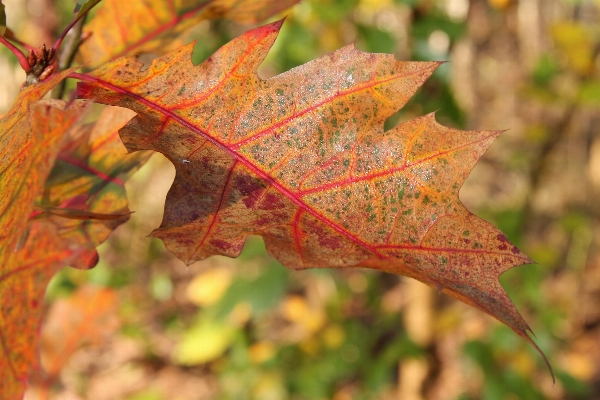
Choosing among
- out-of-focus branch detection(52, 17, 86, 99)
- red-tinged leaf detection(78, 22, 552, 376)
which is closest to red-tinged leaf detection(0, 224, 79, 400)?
red-tinged leaf detection(78, 22, 552, 376)

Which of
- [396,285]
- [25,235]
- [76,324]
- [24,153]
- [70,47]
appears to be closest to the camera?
[24,153]

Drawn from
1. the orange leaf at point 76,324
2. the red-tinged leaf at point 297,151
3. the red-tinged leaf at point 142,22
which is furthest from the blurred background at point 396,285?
the red-tinged leaf at point 297,151

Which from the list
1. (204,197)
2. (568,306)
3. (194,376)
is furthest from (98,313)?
(568,306)

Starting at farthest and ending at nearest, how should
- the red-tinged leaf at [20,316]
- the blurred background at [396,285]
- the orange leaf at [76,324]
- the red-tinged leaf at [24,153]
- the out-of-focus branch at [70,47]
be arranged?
the blurred background at [396,285] < the orange leaf at [76,324] < the out-of-focus branch at [70,47] < the red-tinged leaf at [20,316] < the red-tinged leaf at [24,153]

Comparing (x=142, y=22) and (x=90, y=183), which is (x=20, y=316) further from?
(x=142, y=22)

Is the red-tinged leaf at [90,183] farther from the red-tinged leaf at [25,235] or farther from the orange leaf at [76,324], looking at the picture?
the orange leaf at [76,324]

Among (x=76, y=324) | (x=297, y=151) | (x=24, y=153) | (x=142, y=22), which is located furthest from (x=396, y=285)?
(x=24, y=153)

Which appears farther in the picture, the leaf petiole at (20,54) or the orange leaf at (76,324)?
the orange leaf at (76,324)
